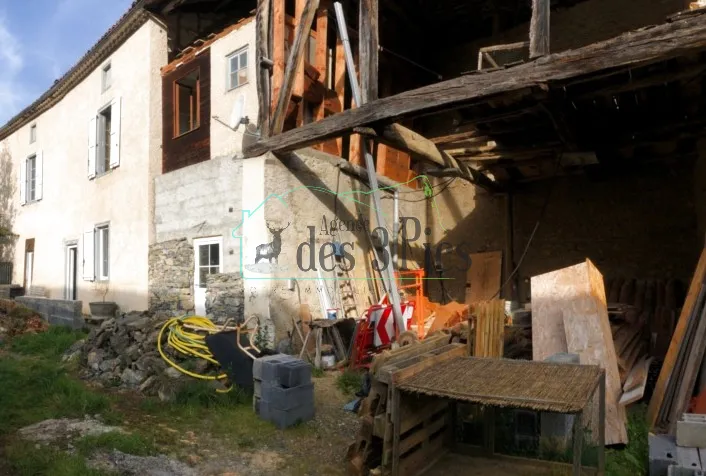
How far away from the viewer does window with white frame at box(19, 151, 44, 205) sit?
15.9 meters

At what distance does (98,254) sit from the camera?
12555 millimetres

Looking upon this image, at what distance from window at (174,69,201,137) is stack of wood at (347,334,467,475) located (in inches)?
302

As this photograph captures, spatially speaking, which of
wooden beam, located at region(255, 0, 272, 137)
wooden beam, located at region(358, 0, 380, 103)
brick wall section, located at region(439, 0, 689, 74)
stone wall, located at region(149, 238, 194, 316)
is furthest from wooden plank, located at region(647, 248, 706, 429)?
stone wall, located at region(149, 238, 194, 316)

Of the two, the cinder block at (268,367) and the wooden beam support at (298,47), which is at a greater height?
the wooden beam support at (298,47)

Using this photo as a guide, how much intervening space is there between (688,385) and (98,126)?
13.0 meters

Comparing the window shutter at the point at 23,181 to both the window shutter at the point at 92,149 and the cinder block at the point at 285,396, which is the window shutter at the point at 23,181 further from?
the cinder block at the point at 285,396

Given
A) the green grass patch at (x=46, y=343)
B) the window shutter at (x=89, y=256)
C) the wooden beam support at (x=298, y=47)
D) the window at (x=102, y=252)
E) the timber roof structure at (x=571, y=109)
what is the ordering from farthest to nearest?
Answer: the window shutter at (x=89, y=256)
the window at (x=102, y=252)
the green grass patch at (x=46, y=343)
the wooden beam support at (x=298, y=47)
the timber roof structure at (x=571, y=109)

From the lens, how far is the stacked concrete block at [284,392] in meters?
5.43

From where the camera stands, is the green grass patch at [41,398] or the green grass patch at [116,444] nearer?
the green grass patch at [116,444]

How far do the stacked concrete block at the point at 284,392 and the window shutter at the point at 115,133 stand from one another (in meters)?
8.16

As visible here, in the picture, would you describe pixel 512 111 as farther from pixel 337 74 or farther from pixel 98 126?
pixel 98 126

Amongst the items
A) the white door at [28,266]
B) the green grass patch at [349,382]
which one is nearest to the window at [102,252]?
the white door at [28,266]

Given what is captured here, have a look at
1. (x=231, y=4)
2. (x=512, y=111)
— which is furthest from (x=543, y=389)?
(x=231, y=4)

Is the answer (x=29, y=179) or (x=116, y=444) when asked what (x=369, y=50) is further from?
(x=29, y=179)
